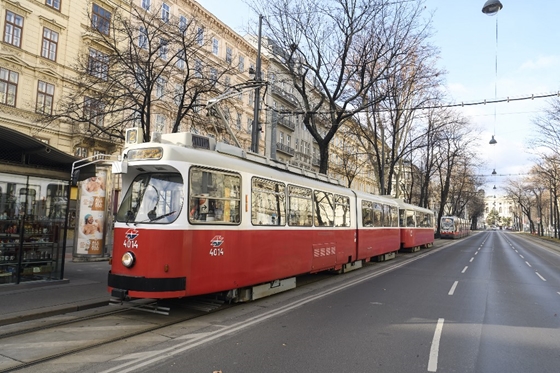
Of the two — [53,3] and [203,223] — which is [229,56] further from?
[203,223]

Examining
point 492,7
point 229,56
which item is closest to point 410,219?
point 492,7

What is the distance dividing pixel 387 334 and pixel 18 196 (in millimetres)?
9037

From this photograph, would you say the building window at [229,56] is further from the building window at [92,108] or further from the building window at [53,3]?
the building window at [53,3]

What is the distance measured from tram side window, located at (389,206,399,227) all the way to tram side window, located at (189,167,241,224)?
45.1ft

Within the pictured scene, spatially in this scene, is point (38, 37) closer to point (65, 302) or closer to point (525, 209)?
point (65, 302)

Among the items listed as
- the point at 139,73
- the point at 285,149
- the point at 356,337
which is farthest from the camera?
the point at 285,149

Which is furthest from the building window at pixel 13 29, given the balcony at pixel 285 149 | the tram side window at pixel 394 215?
the balcony at pixel 285 149

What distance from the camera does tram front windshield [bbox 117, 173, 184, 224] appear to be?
6.57 meters

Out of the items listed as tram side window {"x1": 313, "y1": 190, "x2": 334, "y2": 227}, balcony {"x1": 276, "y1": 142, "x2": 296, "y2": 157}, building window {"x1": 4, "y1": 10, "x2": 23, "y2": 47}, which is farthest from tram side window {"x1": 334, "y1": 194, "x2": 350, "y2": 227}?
balcony {"x1": 276, "y1": 142, "x2": 296, "y2": 157}

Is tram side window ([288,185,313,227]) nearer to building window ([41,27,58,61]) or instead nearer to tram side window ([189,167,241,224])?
tram side window ([189,167,241,224])

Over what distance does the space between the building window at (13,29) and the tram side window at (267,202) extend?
67.3 ft

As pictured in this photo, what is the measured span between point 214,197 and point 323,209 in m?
4.95

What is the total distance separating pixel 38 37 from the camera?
2200cm

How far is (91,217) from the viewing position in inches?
562
